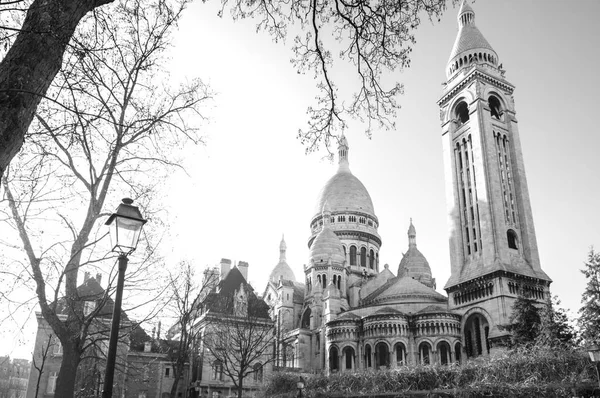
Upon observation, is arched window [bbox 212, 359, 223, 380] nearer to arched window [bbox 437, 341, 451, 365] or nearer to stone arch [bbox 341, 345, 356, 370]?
stone arch [bbox 341, 345, 356, 370]

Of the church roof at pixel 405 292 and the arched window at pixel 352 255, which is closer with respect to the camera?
the church roof at pixel 405 292

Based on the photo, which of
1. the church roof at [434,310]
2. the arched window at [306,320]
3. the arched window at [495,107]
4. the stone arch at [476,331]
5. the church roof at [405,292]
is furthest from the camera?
the arched window at [306,320]

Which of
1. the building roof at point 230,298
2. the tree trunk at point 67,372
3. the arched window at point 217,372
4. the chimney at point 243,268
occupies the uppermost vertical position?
the chimney at point 243,268

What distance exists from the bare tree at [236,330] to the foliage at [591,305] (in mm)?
25058

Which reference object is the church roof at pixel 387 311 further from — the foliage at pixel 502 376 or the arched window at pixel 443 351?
the foliage at pixel 502 376

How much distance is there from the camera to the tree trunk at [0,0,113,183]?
661 centimetres

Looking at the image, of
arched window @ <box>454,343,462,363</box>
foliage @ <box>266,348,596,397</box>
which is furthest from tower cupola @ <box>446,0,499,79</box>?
foliage @ <box>266,348,596,397</box>

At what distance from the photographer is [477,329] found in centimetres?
5494

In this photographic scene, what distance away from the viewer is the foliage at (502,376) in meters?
17.6

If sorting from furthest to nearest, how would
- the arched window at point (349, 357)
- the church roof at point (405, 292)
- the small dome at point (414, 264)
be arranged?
the small dome at point (414, 264) → the church roof at point (405, 292) → the arched window at point (349, 357)

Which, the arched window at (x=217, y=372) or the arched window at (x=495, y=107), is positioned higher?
the arched window at (x=495, y=107)

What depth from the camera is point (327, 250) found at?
250 feet

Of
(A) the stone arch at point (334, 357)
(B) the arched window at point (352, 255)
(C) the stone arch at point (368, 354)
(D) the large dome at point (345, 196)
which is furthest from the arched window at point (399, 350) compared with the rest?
(D) the large dome at point (345, 196)

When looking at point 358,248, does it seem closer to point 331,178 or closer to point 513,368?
point 331,178
